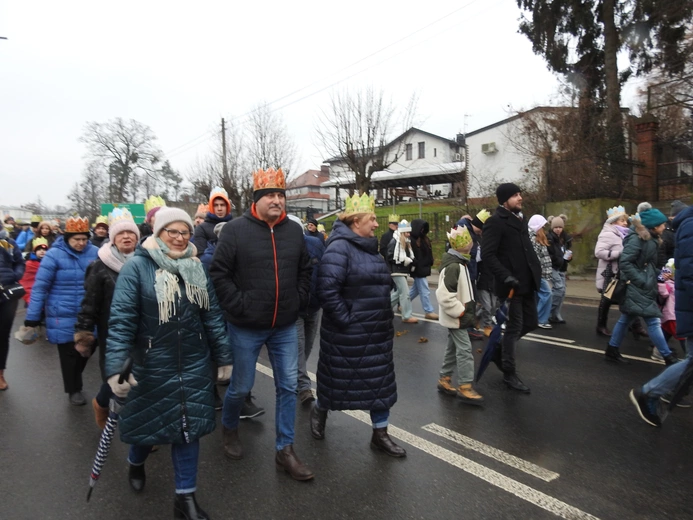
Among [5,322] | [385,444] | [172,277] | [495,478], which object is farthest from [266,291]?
[5,322]

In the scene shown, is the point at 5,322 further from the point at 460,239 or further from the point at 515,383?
the point at 515,383

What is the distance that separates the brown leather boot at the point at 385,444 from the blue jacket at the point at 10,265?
4.59 m

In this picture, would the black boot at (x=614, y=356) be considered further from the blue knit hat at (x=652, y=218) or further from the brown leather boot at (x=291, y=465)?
the brown leather boot at (x=291, y=465)

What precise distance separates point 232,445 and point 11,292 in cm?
350

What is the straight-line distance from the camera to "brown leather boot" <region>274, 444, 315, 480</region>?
3369 millimetres

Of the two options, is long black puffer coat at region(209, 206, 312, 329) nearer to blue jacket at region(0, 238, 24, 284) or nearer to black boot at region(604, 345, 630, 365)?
blue jacket at region(0, 238, 24, 284)

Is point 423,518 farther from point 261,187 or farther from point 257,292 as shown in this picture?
point 261,187

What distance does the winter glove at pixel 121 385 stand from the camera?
2691mm

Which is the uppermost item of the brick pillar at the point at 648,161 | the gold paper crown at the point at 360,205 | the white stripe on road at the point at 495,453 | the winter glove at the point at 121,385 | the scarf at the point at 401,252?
the brick pillar at the point at 648,161

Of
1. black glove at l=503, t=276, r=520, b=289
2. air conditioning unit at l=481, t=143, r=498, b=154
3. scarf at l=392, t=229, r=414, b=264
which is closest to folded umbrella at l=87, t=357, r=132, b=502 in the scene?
black glove at l=503, t=276, r=520, b=289

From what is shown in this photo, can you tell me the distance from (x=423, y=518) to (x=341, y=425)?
5.07 feet

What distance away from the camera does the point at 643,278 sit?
559cm

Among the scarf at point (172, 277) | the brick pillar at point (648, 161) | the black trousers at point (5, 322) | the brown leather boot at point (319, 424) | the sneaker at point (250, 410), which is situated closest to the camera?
the scarf at point (172, 277)

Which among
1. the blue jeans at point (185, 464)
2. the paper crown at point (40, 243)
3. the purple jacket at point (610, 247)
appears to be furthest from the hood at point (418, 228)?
the paper crown at point (40, 243)
